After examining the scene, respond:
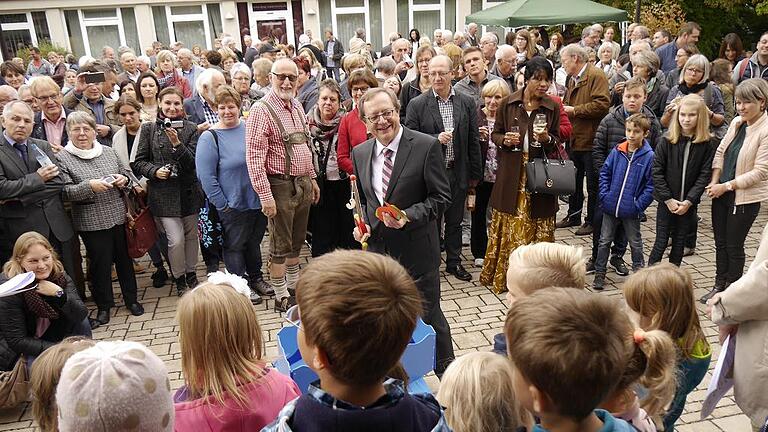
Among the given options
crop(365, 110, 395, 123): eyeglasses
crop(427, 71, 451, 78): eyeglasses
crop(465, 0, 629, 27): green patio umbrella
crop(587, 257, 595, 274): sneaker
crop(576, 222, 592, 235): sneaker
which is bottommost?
crop(587, 257, 595, 274): sneaker

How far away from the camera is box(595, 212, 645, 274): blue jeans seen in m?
5.76

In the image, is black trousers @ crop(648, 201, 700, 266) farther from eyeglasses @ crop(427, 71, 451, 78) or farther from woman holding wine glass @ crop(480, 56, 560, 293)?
eyeglasses @ crop(427, 71, 451, 78)

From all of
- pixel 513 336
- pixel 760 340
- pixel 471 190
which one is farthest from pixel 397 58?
pixel 513 336

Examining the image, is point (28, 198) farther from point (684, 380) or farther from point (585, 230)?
point (585, 230)

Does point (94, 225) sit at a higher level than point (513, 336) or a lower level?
lower

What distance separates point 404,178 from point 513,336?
8.09ft

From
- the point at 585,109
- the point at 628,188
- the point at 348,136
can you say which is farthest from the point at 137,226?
the point at 585,109

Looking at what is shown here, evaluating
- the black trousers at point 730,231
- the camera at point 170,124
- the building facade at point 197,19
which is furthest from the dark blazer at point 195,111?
the building facade at point 197,19

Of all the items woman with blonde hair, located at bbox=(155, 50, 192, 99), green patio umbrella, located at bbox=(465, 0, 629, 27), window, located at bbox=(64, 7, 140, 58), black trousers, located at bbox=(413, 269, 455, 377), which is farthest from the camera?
Result: window, located at bbox=(64, 7, 140, 58)

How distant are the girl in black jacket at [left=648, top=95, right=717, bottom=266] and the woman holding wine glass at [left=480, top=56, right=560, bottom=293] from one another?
100 centimetres

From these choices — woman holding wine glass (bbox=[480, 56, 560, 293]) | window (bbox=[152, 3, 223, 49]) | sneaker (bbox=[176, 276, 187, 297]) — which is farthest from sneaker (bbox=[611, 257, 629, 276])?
window (bbox=[152, 3, 223, 49])

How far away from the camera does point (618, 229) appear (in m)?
6.06

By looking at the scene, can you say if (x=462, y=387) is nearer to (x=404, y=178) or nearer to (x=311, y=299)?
(x=311, y=299)

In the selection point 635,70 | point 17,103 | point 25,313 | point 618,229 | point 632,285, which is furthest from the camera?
point 635,70
